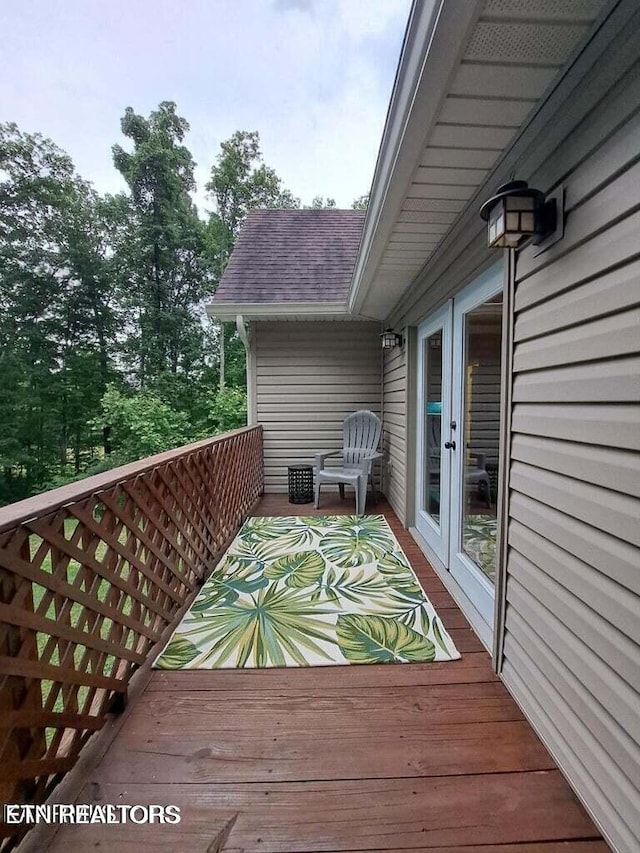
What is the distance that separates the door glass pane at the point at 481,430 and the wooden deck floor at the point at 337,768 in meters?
0.68

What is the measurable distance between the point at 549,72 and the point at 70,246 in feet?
39.2

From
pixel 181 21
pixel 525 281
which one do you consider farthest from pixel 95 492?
pixel 181 21

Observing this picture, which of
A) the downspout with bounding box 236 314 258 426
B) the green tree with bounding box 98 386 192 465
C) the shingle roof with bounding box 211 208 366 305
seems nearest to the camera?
the shingle roof with bounding box 211 208 366 305

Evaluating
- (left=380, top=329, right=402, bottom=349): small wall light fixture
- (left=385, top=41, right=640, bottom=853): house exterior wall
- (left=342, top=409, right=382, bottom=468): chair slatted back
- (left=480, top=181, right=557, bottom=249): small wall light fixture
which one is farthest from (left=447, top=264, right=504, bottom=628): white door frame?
(left=342, top=409, right=382, bottom=468): chair slatted back

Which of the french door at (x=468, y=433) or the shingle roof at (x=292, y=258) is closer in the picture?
the french door at (x=468, y=433)

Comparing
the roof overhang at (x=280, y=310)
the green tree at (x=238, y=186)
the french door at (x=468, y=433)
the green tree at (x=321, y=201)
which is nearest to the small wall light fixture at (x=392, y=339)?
the roof overhang at (x=280, y=310)

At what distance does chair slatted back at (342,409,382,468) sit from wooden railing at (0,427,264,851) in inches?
101

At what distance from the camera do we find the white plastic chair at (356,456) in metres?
4.25

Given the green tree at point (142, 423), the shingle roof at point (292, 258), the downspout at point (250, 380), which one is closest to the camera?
the shingle roof at point (292, 258)

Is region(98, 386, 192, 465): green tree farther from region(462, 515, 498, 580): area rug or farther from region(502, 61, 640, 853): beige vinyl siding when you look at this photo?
region(502, 61, 640, 853): beige vinyl siding

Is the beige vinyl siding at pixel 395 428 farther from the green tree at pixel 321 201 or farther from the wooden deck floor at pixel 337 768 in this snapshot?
the green tree at pixel 321 201

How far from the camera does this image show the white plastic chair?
4254 mm

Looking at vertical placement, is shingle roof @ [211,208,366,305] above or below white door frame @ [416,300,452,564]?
above

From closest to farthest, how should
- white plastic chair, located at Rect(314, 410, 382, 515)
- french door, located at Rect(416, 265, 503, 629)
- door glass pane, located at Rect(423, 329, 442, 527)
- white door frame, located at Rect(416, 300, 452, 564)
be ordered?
1. french door, located at Rect(416, 265, 503, 629)
2. white door frame, located at Rect(416, 300, 452, 564)
3. door glass pane, located at Rect(423, 329, 442, 527)
4. white plastic chair, located at Rect(314, 410, 382, 515)
